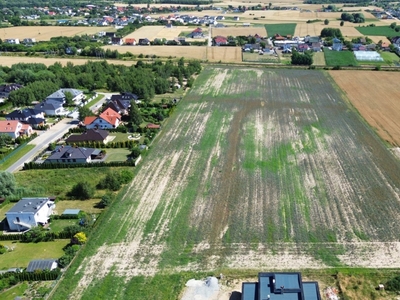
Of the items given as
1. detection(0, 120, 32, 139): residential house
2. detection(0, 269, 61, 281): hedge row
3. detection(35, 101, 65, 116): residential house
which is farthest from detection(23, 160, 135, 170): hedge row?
detection(35, 101, 65, 116): residential house

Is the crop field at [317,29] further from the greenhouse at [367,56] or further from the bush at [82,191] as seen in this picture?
the bush at [82,191]

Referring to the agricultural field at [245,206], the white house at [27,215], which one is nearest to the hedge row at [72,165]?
the agricultural field at [245,206]

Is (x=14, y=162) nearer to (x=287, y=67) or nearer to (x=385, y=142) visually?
(x=385, y=142)

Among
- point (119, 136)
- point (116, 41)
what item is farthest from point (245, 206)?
point (116, 41)

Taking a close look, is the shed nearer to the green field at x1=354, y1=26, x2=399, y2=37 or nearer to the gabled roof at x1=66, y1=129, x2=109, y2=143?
the gabled roof at x1=66, y1=129, x2=109, y2=143

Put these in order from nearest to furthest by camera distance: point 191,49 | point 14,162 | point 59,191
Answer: point 59,191
point 14,162
point 191,49

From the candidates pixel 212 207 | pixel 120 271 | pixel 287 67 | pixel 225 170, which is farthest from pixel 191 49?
pixel 120 271
